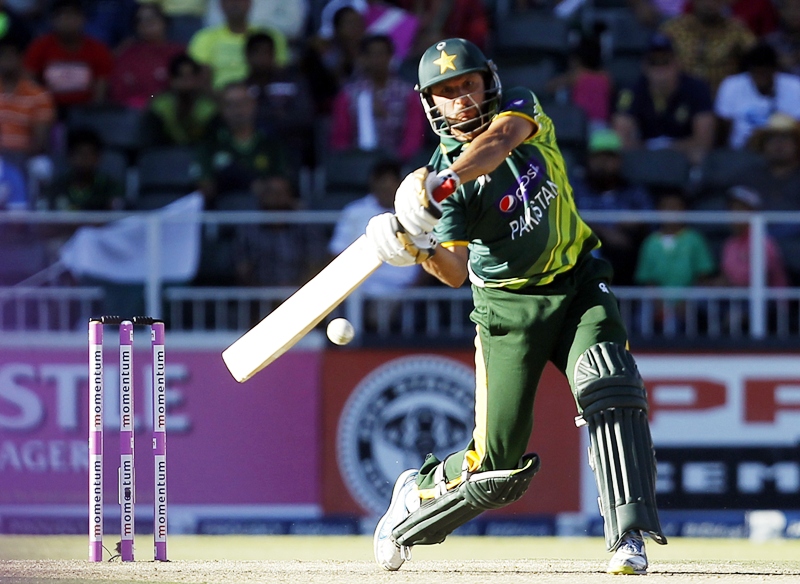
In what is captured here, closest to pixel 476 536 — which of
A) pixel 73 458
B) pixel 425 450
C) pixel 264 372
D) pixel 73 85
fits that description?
pixel 425 450

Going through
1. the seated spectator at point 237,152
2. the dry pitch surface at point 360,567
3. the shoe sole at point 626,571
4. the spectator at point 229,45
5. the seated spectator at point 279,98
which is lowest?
the dry pitch surface at point 360,567

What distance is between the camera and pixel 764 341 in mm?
9188

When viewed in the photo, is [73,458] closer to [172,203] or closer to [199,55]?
[172,203]

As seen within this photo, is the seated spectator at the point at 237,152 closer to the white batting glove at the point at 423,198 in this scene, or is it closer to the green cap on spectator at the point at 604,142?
the green cap on spectator at the point at 604,142

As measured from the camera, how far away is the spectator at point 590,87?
10.9m

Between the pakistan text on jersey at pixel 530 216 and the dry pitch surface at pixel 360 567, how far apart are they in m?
1.31

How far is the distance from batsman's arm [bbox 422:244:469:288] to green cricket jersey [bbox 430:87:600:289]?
6cm

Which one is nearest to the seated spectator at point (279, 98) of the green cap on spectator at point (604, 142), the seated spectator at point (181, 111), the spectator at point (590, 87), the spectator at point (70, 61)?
the seated spectator at point (181, 111)

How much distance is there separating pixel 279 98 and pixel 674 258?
127 inches

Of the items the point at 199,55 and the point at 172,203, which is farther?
the point at 199,55

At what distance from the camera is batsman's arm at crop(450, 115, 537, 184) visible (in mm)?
4953

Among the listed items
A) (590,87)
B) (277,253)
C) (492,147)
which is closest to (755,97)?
(590,87)

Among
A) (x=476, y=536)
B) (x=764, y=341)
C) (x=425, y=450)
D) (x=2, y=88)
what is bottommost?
(x=476, y=536)

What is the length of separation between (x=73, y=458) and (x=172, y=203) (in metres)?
1.92
